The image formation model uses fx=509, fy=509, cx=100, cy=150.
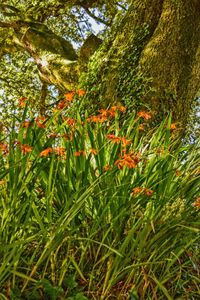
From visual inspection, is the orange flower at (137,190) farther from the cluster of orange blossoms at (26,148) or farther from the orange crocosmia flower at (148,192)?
the cluster of orange blossoms at (26,148)

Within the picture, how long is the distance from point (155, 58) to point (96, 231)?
14.8ft

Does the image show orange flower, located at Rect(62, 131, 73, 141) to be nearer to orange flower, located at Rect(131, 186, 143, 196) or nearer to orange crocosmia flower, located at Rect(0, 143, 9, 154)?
orange crocosmia flower, located at Rect(0, 143, 9, 154)

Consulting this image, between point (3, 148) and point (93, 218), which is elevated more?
point (3, 148)

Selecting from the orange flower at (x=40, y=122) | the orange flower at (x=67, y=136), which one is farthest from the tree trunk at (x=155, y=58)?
the orange flower at (x=67, y=136)

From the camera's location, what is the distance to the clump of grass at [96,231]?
2.62 m

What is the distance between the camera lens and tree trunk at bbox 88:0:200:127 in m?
6.64

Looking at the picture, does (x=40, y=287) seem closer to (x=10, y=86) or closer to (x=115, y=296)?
(x=115, y=296)

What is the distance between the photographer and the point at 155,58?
6793mm

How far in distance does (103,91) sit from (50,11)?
172 inches

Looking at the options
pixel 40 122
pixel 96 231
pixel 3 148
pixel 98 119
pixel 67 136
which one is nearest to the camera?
pixel 96 231

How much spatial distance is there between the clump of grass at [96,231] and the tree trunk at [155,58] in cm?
342

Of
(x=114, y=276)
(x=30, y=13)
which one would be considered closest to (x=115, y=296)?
(x=114, y=276)

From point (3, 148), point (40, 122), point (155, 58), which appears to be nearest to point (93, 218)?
point (3, 148)

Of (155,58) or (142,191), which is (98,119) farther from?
(155,58)
